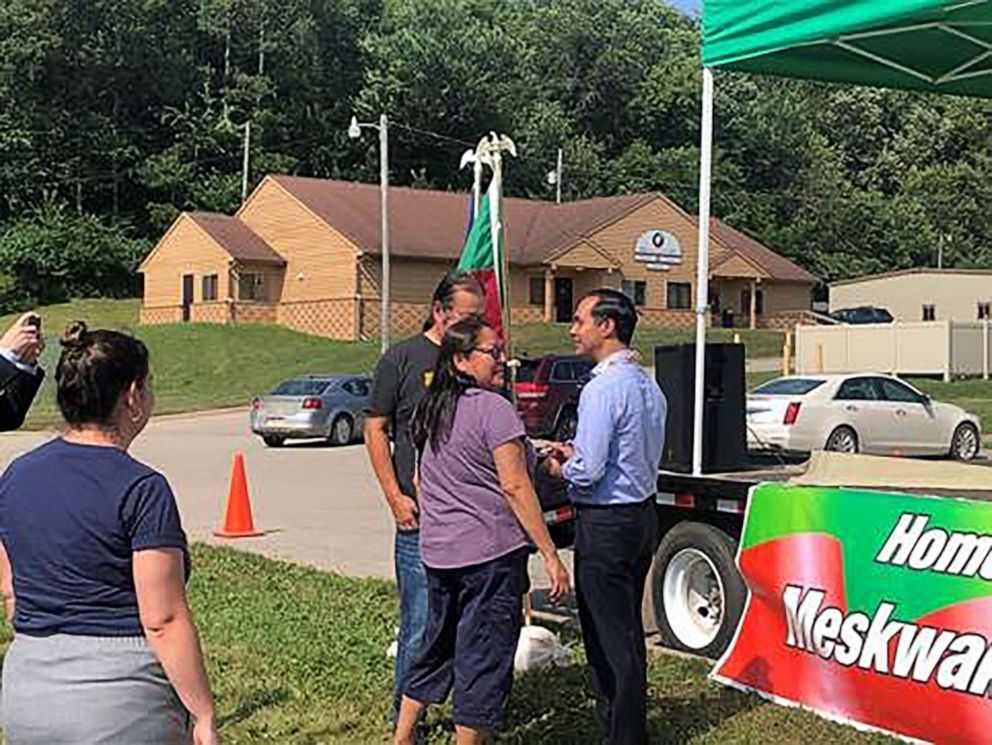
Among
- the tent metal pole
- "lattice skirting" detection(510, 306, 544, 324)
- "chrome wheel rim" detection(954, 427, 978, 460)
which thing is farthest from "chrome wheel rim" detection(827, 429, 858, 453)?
"lattice skirting" detection(510, 306, 544, 324)

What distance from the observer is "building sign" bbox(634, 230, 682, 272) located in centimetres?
5322

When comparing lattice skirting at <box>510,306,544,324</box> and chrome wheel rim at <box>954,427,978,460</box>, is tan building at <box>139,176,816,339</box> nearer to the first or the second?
lattice skirting at <box>510,306,544,324</box>

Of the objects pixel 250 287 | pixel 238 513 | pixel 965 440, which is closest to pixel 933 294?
pixel 250 287

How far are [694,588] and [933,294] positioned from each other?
49.5m

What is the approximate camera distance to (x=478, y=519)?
524 centimetres

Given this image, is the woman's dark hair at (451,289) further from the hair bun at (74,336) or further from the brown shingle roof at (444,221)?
the brown shingle roof at (444,221)

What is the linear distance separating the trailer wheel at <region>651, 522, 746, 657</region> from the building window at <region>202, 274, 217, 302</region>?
46632 mm

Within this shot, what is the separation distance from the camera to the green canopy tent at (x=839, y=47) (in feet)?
22.9

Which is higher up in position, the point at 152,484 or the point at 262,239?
the point at 262,239

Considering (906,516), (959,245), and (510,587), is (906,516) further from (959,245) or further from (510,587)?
(959,245)

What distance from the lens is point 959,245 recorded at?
7494 cm

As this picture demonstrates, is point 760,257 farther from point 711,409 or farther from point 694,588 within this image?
point 694,588

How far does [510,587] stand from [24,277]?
62.2m

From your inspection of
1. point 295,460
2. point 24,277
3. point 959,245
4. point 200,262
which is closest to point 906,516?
point 295,460
